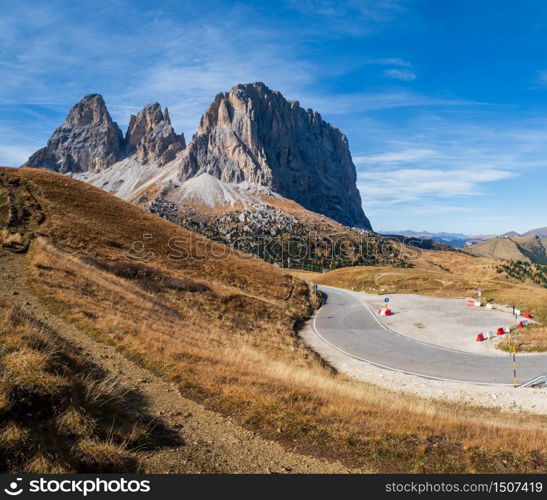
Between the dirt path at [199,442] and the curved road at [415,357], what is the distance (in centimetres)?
1893

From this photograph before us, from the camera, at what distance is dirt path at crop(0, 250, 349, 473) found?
6574 mm

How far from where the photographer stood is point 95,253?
35.6 meters

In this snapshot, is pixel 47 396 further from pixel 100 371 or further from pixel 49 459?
pixel 100 371

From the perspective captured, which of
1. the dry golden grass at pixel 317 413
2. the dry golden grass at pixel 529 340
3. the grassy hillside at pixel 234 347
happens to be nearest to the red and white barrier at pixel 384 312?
the grassy hillside at pixel 234 347

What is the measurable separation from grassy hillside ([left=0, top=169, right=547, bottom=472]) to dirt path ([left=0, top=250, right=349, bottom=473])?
0.48 metres

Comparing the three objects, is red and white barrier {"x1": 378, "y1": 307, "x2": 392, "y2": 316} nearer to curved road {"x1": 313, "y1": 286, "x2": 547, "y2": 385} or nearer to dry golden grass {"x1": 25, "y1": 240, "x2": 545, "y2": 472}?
curved road {"x1": 313, "y1": 286, "x2": 547, "y2": 385}

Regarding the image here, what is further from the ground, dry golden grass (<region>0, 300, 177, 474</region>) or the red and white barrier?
dry golden grass (<region>0, 300, 177, 474</region>)
